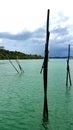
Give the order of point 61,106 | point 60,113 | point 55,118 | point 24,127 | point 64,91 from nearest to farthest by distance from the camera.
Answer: point 24,127
point 55,118
point 60,113
point 61,106
point 64,91

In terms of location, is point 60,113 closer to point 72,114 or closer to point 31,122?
point 72,114

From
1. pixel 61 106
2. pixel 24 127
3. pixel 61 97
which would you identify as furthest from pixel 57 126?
pixel 61 97

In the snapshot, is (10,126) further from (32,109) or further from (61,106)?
(61,106)

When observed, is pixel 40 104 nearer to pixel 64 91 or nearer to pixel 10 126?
pixel 10 126

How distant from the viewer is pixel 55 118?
22375 millimetres

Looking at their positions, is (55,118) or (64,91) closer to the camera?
(55,118)

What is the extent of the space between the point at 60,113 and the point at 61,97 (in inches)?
315

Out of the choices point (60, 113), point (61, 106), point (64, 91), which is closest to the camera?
point (60, 113)

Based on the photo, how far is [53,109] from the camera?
83.5 feet

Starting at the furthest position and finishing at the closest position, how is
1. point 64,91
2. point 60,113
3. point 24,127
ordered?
point 64,91 < point 60,113 < point 24,127

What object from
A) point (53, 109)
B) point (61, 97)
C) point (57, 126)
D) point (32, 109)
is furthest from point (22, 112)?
point (61, 97)

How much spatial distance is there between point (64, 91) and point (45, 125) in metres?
16.2

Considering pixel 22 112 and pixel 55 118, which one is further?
pixel 22 112

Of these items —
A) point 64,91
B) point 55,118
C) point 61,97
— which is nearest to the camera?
point 55,118
